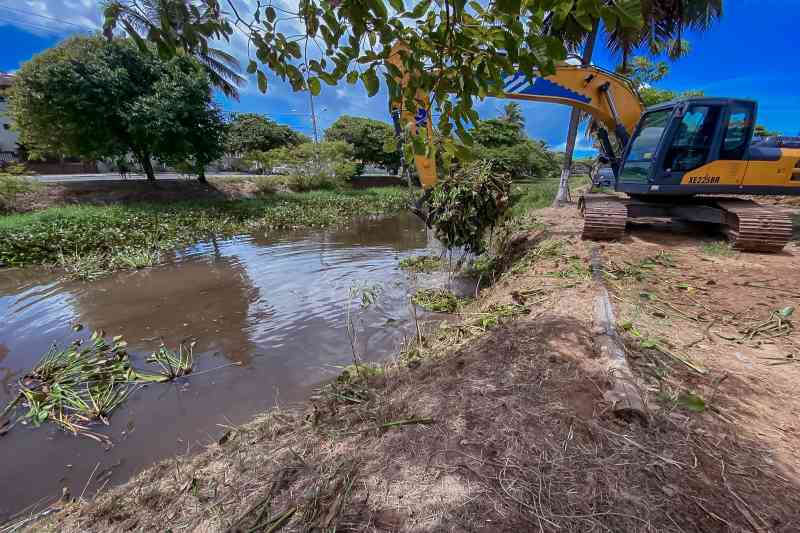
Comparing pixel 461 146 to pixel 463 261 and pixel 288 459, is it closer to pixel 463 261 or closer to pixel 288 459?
pixel 288 459

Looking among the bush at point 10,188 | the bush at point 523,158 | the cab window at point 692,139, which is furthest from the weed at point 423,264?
the bush at point 523,158

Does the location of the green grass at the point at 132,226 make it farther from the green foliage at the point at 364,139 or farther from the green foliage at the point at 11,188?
the green foliage at the point at 364,139

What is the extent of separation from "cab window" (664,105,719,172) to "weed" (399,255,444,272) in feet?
14.1

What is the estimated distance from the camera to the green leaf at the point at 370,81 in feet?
4.88

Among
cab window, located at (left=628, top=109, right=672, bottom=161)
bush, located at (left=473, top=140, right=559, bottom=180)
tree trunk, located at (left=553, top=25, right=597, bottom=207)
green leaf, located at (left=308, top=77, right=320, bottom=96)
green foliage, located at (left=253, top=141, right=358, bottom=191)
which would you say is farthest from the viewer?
bush, located at (left=473, top=140, right=559, bottom=180)

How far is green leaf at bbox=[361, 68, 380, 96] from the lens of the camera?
4.88 feet

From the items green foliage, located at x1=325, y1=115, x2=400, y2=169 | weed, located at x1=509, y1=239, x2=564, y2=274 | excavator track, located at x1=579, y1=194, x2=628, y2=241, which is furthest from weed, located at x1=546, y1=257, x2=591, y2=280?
green foliage, located at x1=325, y1=115, x2=400, y2=169

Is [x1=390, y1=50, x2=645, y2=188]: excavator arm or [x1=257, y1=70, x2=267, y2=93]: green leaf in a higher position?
[x1=390, y1=50, x2=645, y2=188]: excavator arm

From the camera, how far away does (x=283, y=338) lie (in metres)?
4.48

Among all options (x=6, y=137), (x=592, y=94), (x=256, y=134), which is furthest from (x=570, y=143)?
(x=6, y=137)

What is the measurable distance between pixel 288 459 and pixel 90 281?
291 inches

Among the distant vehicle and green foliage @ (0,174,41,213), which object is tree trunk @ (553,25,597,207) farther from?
green foliage @ (0,174,41,213)

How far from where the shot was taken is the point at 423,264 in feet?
24.4

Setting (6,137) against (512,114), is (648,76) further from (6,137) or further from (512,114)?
(6,137)
